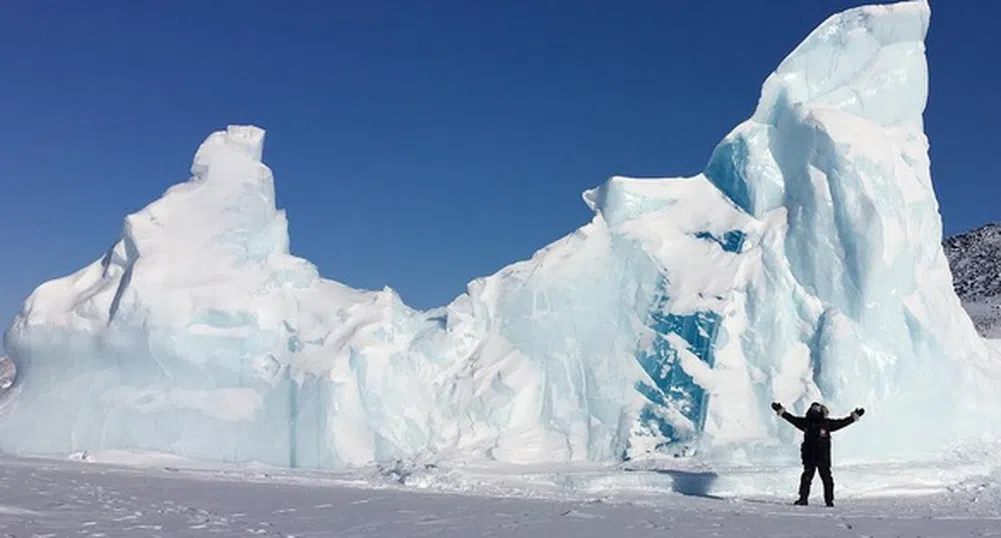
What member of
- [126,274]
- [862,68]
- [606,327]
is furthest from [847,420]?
[126,274]

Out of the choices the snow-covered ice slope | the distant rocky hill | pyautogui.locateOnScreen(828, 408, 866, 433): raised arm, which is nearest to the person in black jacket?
pyautogui.locateOnScreen(828, 408, 866, 433): raised arm

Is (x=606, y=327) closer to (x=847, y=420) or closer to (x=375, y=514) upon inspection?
(x=847, y=420)

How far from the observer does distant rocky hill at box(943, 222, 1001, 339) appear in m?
48.8

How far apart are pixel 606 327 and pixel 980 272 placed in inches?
2213

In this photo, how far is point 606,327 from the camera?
1731 centimetres

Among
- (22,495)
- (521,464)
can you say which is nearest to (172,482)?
(22,495)

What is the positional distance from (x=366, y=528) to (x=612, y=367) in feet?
35.2

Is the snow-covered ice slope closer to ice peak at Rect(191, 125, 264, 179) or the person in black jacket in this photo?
ice peak at Rect(191, 125, 264, 179)

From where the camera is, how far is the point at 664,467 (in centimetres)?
1404

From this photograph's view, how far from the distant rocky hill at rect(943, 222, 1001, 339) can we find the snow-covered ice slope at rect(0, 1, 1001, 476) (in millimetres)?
29499

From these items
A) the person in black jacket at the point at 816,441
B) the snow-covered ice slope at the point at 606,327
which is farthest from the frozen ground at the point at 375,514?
the snow-covered ice slope at the point at 606,327

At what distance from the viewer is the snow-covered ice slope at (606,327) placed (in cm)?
1570

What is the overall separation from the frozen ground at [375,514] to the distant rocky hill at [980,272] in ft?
128

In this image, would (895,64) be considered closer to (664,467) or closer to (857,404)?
(857,404)
